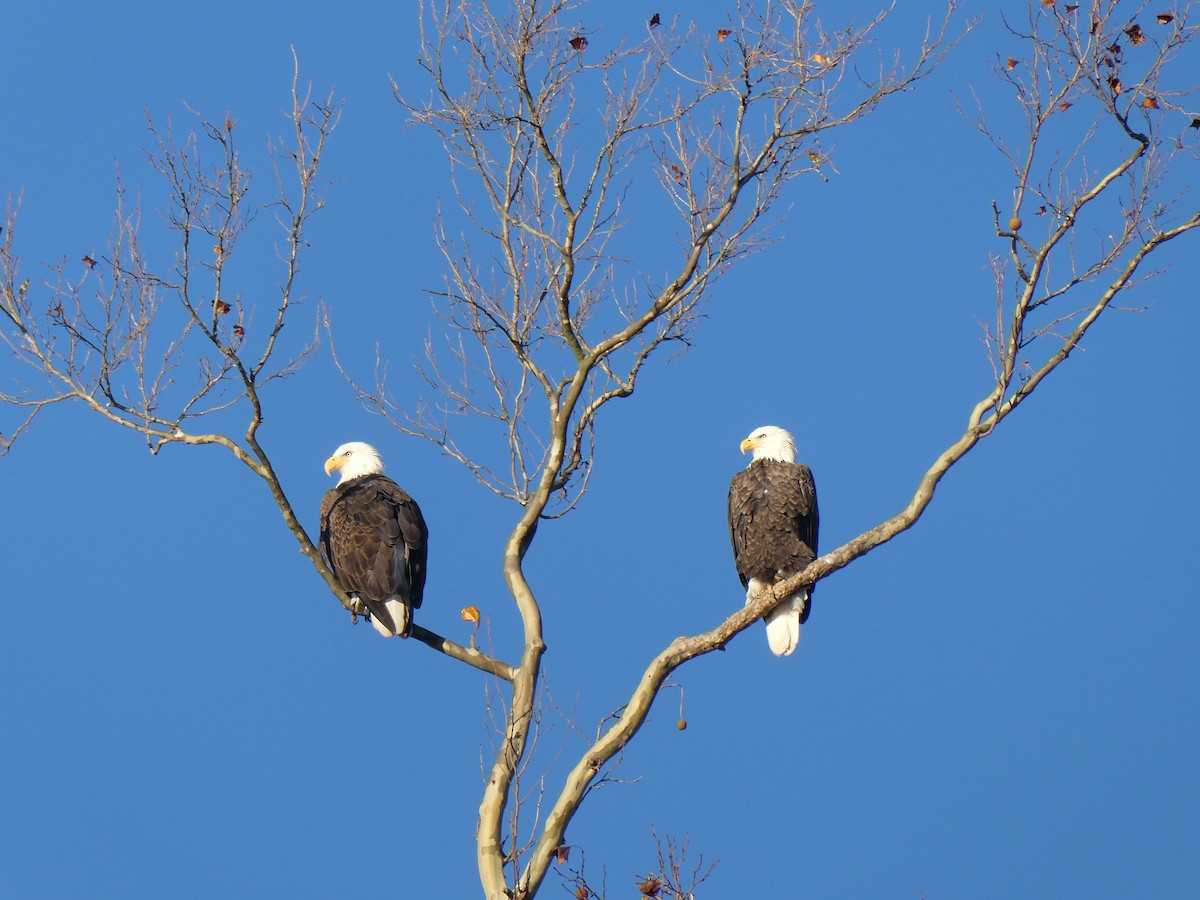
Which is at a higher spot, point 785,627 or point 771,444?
point 771,444

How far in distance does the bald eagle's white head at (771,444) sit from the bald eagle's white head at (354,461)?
1988 millimetres

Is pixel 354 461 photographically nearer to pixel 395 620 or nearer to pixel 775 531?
pixel 395 620

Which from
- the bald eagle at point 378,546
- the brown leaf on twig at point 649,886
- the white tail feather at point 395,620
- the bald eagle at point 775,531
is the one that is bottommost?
the brown leaf on twig at point 649,886

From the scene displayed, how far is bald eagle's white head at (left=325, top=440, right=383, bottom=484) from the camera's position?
838 cm

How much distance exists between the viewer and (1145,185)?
19.6 ft

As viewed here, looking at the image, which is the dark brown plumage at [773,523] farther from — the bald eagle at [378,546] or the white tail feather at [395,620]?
the white tail feather at [395,620]

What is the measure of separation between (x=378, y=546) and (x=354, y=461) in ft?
4.14

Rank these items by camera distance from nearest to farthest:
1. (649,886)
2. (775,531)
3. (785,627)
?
(649,886) → (785,627) → (775,531)

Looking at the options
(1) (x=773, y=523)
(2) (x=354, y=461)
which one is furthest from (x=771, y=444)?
(2) (x=354, y=461)

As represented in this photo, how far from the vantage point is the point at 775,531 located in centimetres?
795

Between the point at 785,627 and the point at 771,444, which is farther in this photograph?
the point at 771,444

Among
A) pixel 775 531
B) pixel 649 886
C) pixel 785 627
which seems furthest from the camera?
pixel 775 531

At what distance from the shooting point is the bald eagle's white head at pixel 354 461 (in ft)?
27.5

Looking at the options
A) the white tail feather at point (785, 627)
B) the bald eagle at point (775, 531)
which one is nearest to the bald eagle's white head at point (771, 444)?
the bald eagle at point (775, 531)
